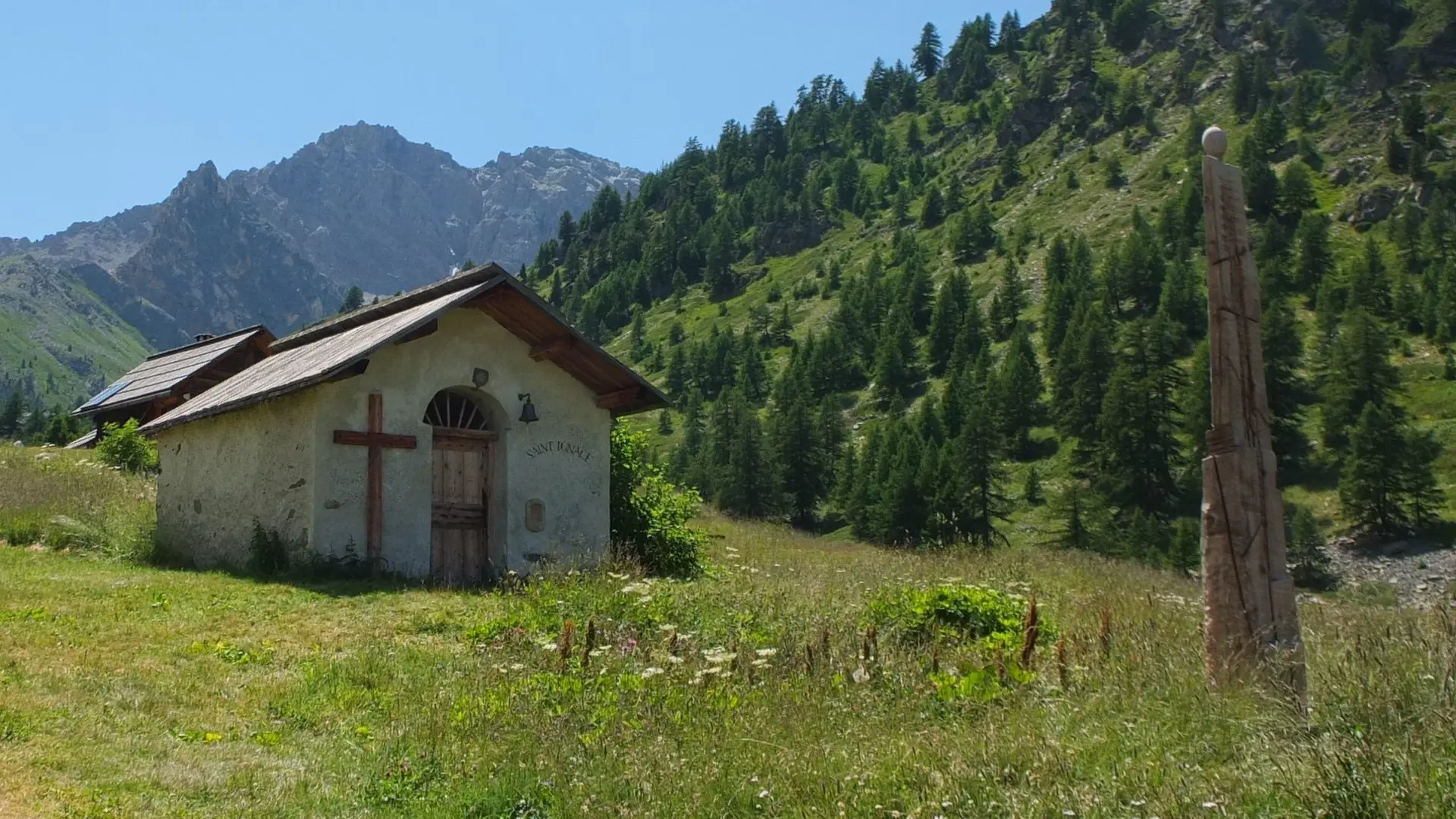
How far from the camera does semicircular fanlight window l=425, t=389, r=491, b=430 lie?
58.4 ft

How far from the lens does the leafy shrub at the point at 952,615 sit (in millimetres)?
10688

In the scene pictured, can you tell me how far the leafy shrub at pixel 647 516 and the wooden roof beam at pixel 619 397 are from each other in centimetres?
159

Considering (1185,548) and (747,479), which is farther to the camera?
(747,479)

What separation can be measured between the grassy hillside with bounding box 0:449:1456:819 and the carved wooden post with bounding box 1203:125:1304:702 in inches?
12.3

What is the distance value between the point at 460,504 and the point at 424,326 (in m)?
2.87

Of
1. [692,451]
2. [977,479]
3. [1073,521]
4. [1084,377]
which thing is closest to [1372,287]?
[1084,377]

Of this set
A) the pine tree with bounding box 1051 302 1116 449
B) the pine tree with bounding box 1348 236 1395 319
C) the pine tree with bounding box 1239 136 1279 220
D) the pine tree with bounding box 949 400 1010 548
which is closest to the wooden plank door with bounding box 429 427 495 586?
the pine tree with bounding box 949 400 1010 548

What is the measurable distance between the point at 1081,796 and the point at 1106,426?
65193 mm

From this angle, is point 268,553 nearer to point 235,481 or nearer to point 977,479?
point 235,481

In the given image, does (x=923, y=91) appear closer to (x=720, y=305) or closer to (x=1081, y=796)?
(x=720, y=305)

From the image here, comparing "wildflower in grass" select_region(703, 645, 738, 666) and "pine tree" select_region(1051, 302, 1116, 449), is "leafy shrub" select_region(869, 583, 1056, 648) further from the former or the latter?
"pine tree" select_region(1051, 302, 1116, 449)

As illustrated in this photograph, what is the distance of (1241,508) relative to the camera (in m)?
6.84

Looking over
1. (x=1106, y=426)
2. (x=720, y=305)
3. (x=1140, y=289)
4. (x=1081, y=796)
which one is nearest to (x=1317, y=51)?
(x=1140, y=289)

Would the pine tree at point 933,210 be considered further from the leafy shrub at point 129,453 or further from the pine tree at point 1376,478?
the leafy shrub at point 129,453
